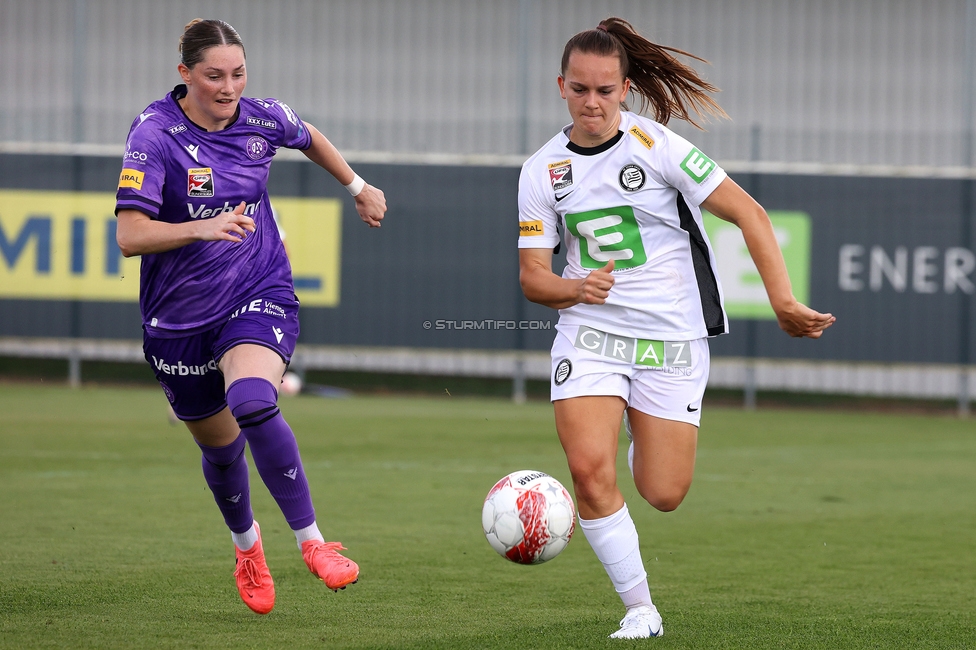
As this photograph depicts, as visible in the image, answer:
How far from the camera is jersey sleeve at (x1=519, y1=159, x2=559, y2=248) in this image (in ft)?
15.9

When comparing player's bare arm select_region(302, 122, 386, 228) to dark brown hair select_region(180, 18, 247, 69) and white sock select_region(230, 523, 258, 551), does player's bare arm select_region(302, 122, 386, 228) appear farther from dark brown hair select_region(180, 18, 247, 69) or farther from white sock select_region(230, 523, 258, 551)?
white sock select_region(230, 523, 258, 551)

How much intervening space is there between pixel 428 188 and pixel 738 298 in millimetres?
3718

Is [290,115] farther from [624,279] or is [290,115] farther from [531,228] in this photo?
[624,279]

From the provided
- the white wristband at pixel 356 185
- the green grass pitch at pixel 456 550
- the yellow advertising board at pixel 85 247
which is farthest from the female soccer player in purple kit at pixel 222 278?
the yellow advertising board at pixel 85 247

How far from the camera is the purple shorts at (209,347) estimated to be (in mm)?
4863

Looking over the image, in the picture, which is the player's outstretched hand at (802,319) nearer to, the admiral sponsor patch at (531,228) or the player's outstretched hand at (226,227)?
the admiral sponsor patch at (531,228)

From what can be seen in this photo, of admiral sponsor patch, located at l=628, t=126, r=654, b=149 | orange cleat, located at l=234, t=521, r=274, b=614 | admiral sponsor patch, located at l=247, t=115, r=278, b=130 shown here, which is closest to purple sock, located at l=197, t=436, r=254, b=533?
orange cleat, located at l=234, t=521, r=274, b=614

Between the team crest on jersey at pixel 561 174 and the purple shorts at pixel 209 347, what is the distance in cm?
112

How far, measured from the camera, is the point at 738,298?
579 inches

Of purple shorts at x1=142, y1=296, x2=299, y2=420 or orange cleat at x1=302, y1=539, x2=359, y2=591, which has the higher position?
purple shorts at x1=142, y1=296, x2=299, y2=420

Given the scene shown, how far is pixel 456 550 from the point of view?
646 cm

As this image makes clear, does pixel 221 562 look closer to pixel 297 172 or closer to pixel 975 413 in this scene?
pixel 297 172
